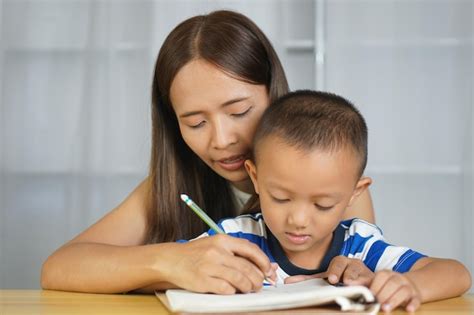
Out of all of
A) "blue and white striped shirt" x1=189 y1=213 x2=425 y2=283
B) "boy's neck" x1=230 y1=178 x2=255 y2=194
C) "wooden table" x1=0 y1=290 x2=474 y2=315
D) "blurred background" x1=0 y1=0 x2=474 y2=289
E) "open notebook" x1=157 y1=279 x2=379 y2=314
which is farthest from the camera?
"blurred background" x1=0 y1=0 x2=474 y2=289

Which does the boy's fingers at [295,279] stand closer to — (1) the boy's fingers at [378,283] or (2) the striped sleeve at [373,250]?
(2) the striped sleeve at [373,250]

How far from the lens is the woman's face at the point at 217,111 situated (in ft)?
5.13

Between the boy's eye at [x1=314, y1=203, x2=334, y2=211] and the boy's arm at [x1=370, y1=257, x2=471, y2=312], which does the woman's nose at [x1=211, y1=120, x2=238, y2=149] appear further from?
the boy's arm at [x1=370, y1=257, x2=471, y2=312]

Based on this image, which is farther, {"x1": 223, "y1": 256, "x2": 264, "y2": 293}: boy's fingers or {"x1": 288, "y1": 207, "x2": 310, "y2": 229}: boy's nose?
{"x1": 288, "y1": 207, "x2": 310, "y2": 229}: boy's nose

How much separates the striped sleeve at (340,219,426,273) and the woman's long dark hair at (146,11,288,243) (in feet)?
1.18

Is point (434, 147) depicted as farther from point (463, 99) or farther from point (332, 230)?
point (332, 230)

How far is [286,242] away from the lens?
4.44 ft

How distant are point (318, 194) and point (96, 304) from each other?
0.41 metres

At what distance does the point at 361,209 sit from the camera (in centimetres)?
171

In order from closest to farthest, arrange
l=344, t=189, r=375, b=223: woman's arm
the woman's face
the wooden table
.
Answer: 1. the wooden table
2. the woman's face
3. l=344, t=189, r=375, b=223: woman's arm

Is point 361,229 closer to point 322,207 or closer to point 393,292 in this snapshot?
point 322,207

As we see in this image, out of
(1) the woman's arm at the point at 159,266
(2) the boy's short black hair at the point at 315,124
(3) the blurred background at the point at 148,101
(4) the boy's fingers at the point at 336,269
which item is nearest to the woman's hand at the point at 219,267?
(1) the woman's arm at the point at 159,266

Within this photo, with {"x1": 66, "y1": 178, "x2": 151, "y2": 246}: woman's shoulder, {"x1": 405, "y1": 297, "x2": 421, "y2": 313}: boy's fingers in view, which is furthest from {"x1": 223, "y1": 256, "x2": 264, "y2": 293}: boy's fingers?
{"x1": 66, "y1": 178, "x2": 151, "y2": 246}: woman's shoulder

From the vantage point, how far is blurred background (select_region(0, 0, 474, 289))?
3.14 meters
